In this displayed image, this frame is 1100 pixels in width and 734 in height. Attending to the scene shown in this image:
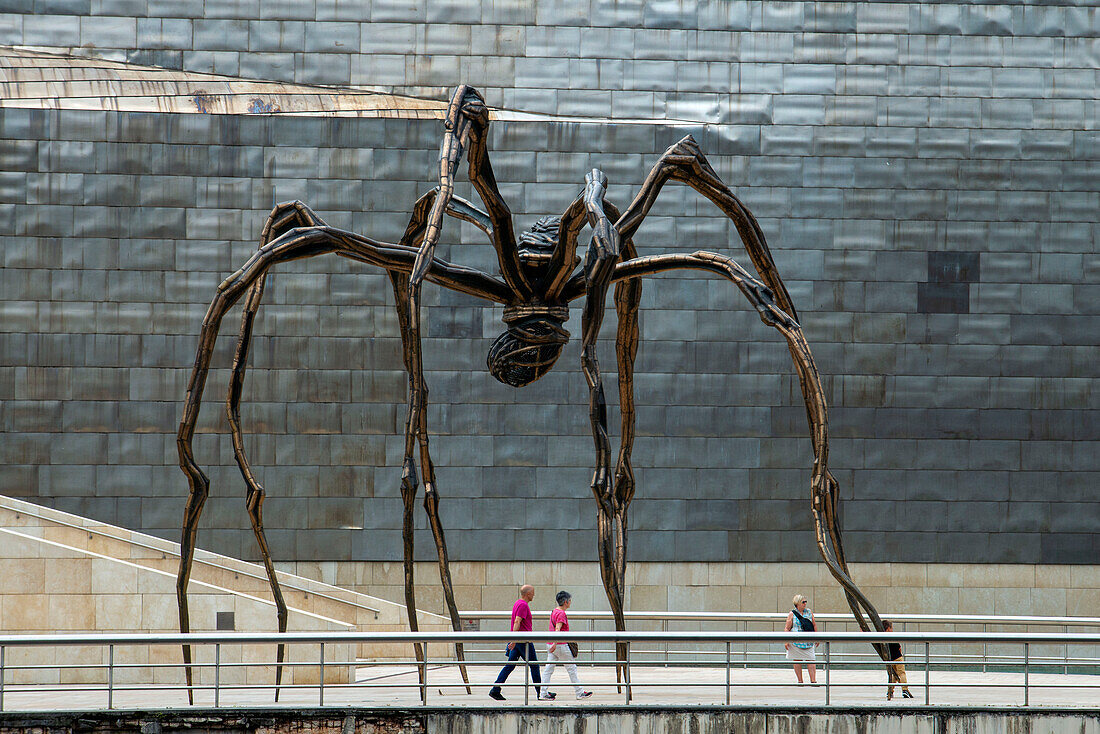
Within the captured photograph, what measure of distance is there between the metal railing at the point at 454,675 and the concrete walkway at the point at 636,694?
3 cm

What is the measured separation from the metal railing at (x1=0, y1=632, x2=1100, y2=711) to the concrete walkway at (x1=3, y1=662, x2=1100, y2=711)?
0.10 ft

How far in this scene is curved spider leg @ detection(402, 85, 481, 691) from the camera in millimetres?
10258

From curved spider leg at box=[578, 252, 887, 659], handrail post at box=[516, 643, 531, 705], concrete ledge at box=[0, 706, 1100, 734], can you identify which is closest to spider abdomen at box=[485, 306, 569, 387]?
curved spider leg at box=[578, 252, 887, 659]

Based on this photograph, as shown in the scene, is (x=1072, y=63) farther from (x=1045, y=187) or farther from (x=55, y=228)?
(x=55, y=228)

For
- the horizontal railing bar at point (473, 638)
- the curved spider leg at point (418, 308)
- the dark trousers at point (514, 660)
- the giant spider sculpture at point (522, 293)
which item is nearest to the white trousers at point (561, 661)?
the dark trousers at point (514, 660)

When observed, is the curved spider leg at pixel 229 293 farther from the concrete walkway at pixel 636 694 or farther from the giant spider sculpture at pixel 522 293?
the concrete walkway at pixel 636 694

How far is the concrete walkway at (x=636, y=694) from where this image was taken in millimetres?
11250

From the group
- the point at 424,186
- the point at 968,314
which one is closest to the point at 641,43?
the point at 424,186

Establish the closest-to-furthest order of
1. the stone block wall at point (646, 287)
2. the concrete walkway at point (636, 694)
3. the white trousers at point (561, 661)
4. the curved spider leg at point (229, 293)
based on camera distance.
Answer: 1. the curved spider leg at point (229, 293)
2. the concrete walkway at point (636, 694)
3. the white trousers at point (561, 661)
4. the stone block wall at point (646, 287)

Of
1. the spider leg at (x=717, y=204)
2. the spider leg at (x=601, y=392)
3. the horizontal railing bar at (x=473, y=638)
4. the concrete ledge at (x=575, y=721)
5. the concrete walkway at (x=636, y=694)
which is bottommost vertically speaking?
the concrete walkway at (x=636, y=694)

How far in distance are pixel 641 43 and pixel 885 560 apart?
1045 centimetres

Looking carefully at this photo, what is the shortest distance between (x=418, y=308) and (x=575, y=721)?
3.61 m

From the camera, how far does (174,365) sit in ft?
74.7

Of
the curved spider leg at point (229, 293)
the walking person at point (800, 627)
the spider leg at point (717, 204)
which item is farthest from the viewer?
the walking person at point (800, 627)
